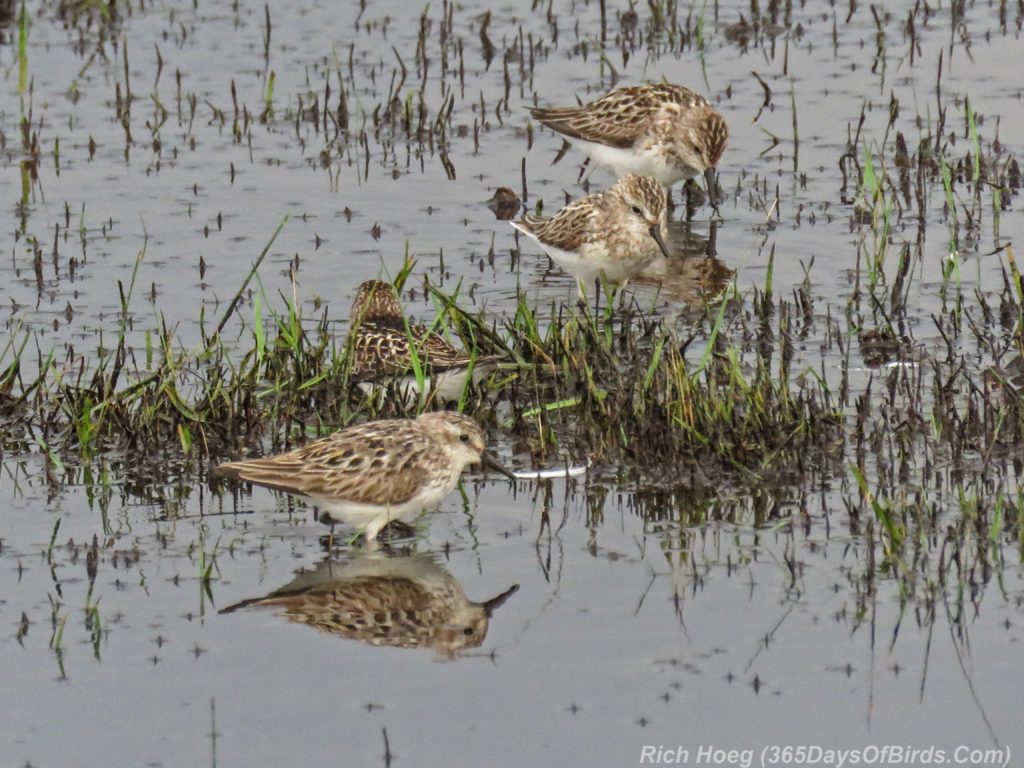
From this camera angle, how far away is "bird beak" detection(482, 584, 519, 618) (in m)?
7.86

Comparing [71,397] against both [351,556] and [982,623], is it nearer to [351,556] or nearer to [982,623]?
[351,556]

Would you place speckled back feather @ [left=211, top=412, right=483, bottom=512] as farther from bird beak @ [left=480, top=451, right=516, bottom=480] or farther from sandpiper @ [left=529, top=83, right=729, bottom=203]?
sandpiper @ [left=529, top=83, right=729, bottom=203]

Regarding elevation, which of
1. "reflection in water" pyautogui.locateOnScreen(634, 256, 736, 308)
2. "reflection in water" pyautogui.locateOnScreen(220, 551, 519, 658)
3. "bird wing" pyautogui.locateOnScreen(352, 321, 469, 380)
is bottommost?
"reflection in water" pyautogui.locateOnScreen(220, 551, 519, 658)

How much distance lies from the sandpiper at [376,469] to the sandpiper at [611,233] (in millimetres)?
3776

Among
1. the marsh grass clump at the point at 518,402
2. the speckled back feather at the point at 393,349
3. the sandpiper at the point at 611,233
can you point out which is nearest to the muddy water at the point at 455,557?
the marsh grass clump at the point at 518,402

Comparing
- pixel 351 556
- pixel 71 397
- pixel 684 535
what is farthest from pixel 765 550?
pixel 71 397

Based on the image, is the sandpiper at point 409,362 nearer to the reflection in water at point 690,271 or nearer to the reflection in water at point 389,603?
the reflection in water at point 389,603

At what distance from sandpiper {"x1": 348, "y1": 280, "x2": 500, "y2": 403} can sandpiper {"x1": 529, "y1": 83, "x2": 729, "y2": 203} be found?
4.02 meters

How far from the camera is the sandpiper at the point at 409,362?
10.0 meters

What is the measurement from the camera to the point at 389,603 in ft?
26.3

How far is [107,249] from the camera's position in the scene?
13.4 meters

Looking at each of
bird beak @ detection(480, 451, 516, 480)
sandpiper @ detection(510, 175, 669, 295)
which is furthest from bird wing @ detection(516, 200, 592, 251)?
bird beak @ detection(480, 451, 516, 480)

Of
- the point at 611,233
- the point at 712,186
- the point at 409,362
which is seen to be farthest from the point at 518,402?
the point at 712,186

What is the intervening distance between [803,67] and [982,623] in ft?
34.0
